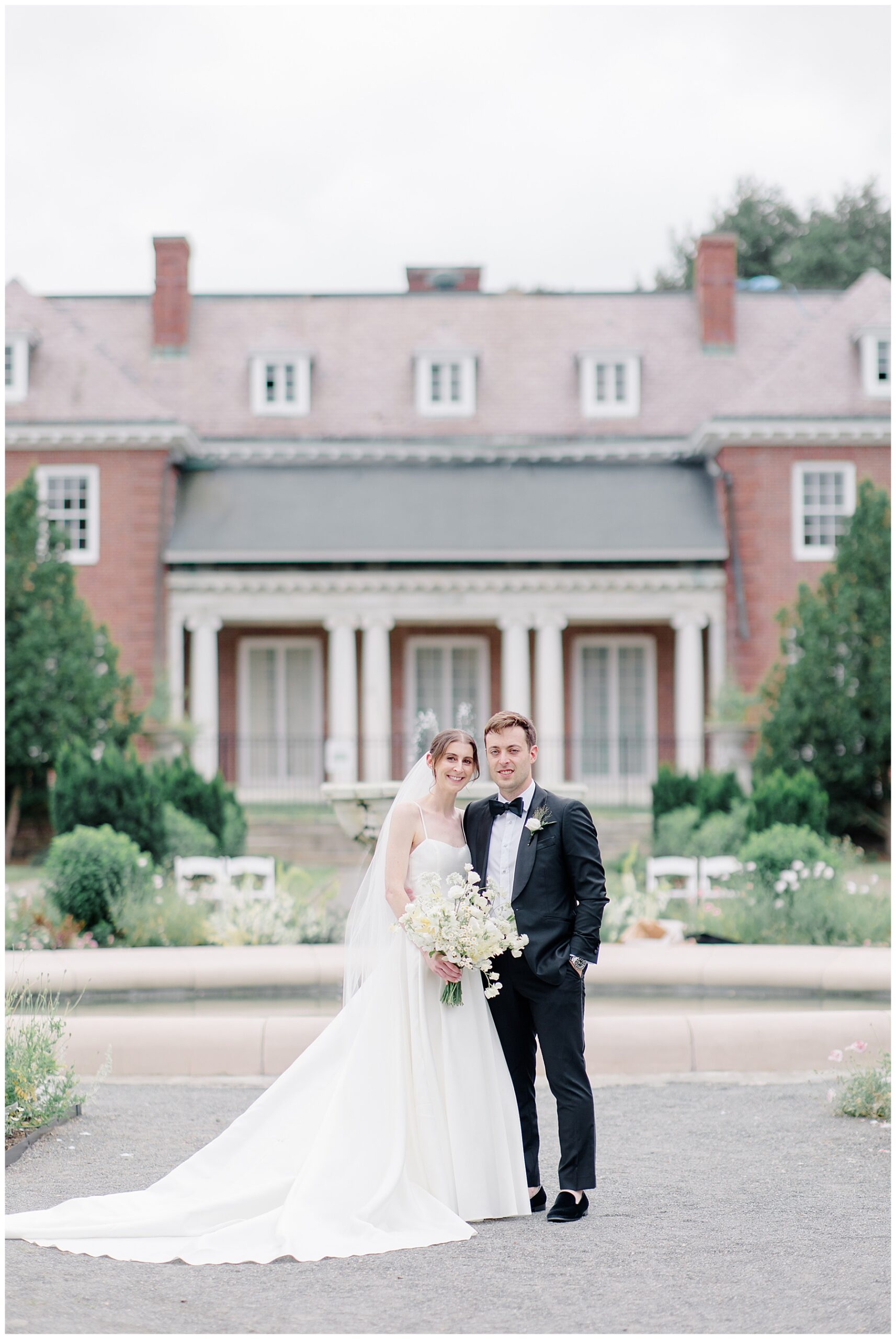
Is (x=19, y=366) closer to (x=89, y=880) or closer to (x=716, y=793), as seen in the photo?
(x=716, y=793)

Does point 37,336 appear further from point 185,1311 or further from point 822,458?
point 185,1311

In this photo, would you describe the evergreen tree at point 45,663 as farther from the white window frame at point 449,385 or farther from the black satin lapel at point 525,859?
the black satin lapel at point 525,859

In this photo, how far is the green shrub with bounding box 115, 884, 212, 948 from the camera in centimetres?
1105

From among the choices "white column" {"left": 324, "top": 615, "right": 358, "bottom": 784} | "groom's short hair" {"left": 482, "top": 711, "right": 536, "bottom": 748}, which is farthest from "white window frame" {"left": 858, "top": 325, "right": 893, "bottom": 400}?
"groom's short hair" {"left": 482, "top": 711, "right": 536, "bottom": 748}

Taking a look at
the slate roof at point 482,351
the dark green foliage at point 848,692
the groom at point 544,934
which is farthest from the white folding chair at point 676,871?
the slate roof at point 482,351

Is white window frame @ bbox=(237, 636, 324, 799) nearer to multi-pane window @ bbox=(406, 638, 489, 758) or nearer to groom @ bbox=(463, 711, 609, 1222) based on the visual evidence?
multi-pane window @ bbox=(406, 638, 489, 758)

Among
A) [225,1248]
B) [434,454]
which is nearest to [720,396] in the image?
[434,454]

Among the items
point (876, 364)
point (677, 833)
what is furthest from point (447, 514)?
point (677, 833)

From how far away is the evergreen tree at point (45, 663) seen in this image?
20203 mm

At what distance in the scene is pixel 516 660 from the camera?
24.9 meters

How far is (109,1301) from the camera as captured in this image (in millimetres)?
4145

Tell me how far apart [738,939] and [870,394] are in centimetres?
1674

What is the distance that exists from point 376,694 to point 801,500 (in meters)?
8.20

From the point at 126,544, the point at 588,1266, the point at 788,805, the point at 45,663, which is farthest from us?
the point at 126,544
